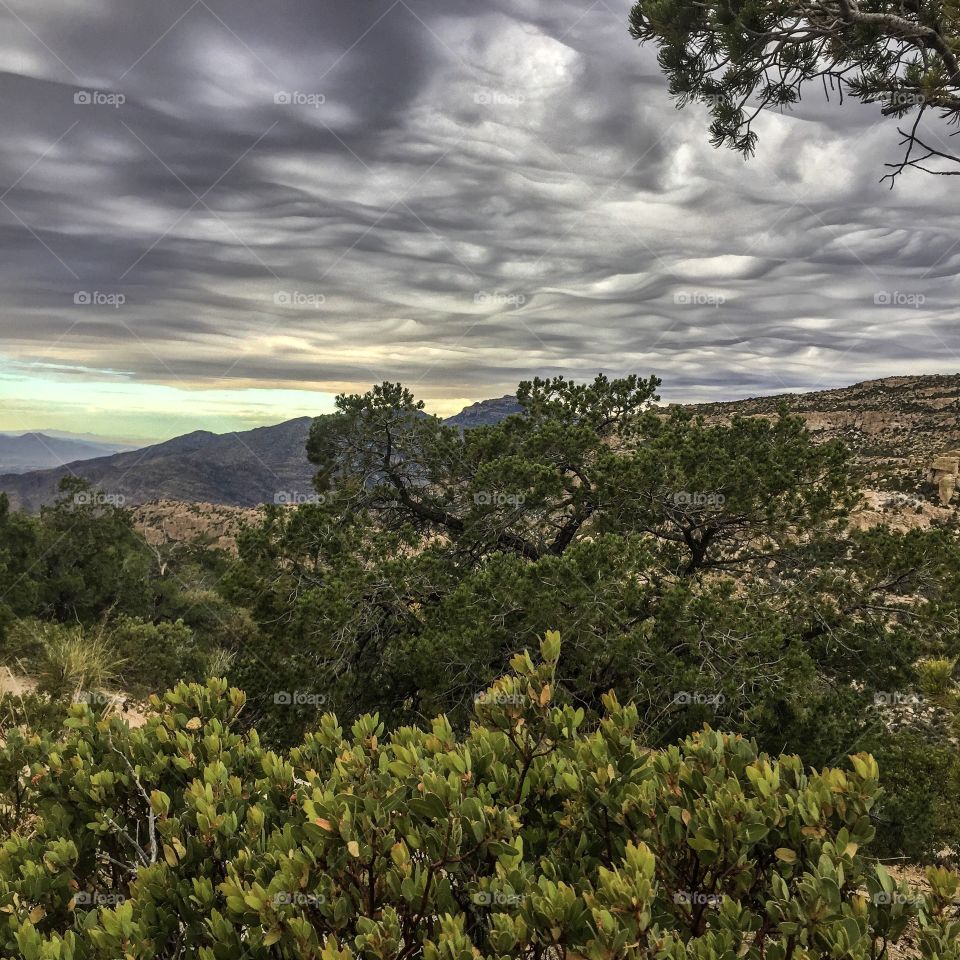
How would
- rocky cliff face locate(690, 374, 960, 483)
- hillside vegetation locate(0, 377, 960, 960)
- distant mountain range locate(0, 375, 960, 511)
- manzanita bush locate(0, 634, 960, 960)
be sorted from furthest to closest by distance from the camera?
rocky cliff face locate(690, 374, 960, 483), distant mountain range locate(0, 375, 960, 511), hillside vegetation locate(0, 377, 960, 960), manzanita bush locate(0, 634, 960, 960)

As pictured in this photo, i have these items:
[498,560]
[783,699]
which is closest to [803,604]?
[783,699]

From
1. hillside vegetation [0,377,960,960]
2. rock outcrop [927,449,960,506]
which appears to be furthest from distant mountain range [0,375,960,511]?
hillside vegetation [0,377,960,960]

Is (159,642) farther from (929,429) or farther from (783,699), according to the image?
(929,429)

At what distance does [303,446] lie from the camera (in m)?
12.6

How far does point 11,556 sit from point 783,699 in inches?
664

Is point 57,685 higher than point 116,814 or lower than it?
lower

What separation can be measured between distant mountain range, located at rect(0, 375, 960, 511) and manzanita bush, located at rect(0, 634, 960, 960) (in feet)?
24.5

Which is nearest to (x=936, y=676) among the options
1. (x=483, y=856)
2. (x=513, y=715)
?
(x=513, y=715)

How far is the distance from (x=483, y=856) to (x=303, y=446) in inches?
438

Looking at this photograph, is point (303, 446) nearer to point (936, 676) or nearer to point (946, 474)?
point (936, 676)

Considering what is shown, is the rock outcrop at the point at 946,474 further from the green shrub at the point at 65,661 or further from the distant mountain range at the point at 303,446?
the green shrub at the point at 65,661

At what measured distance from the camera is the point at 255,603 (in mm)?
8250

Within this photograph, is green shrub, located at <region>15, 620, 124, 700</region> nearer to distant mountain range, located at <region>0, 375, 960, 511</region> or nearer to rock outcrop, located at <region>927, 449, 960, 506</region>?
Result: distant mountain range, located at <region>0, 375, 960, 511</region>

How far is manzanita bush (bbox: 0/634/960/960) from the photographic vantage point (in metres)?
1.80
